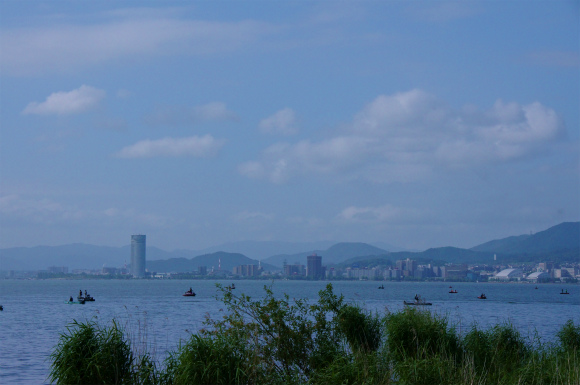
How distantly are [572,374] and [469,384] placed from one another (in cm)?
331

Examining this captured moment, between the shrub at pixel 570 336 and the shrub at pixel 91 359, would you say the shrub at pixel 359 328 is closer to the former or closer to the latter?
the shrub at pixel 570 336

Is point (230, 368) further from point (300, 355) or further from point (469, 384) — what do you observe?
point (469, 384)

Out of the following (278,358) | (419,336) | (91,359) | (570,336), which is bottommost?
(570,336)

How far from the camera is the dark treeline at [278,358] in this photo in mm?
16250

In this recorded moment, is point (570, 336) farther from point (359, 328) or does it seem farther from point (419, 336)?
point (419, 336)

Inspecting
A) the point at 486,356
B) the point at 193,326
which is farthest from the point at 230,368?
the point at 193,326

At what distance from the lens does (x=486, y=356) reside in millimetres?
21859

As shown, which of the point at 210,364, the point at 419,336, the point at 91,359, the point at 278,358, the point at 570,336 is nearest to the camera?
the point at 210,364

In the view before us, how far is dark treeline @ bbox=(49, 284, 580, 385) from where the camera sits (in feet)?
53.3

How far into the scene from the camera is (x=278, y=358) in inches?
713

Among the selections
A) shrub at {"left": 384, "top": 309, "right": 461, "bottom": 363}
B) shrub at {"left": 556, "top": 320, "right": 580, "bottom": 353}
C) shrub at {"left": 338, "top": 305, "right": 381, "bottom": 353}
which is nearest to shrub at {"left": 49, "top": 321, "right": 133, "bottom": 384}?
shrub at {"left": 384, "top": 309, "right": 461, "bottom": 363}

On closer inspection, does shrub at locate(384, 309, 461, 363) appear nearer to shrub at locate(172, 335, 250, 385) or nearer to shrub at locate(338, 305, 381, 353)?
shrub at locate(338, 305, 381, 353)

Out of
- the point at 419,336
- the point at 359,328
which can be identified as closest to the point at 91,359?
the point at 419,336

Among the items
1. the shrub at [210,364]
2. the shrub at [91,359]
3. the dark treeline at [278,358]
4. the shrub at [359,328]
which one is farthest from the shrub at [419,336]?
the shrub at [91,359]
